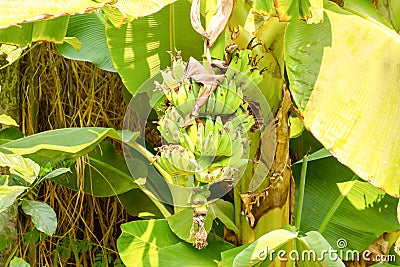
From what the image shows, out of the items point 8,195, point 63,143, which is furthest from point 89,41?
point 8,195

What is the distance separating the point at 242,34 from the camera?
3.57ft

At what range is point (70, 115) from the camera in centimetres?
168

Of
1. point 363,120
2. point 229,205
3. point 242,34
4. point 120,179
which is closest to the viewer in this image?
point 363,120

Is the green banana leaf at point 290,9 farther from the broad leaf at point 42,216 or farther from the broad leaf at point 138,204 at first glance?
the broad leaf at point 138,204

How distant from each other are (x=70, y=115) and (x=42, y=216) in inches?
24.8

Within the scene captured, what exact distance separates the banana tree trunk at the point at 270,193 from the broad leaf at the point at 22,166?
16.1 inches

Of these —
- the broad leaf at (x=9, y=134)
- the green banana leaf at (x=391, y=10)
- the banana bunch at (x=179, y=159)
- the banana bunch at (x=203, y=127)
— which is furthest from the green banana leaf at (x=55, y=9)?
the green banana leaf at (x=391, y=10)

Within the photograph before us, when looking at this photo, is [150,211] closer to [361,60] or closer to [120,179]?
[120,179]

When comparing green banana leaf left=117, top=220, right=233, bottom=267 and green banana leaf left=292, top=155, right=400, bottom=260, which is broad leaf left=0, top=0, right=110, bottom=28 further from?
green banana leaf left=292, top=155, right=400, bottom=260

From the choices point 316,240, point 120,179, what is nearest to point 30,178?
point 120,179

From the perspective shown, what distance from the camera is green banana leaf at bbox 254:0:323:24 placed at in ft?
2.97

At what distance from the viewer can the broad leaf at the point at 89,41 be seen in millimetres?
1403

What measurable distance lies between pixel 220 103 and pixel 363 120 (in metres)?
0.26

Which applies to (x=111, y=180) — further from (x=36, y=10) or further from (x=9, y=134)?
(x=36, y=10)
